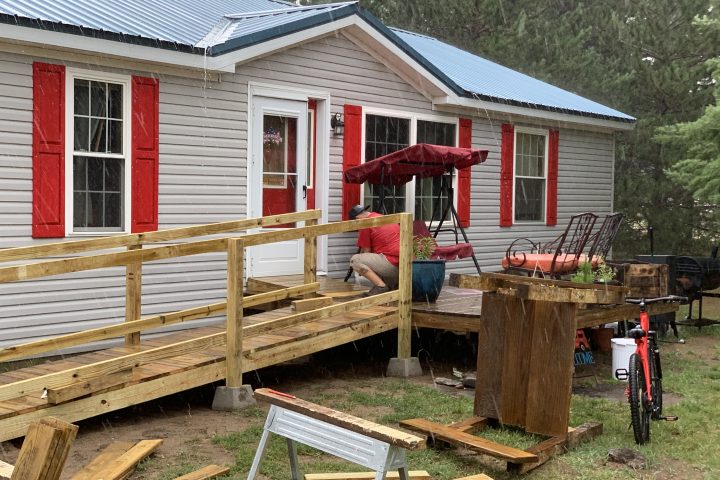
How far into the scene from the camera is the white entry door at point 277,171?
9.30m

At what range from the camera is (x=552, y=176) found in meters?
13.7

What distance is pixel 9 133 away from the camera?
24.2ft

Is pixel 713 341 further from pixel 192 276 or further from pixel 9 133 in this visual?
pixel 9 133

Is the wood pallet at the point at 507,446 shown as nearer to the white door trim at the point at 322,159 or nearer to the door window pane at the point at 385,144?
the white door trim at the point at 322,159

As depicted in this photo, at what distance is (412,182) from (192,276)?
368cm

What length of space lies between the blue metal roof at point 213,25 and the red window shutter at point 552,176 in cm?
57

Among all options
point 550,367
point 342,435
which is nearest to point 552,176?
point 550,367

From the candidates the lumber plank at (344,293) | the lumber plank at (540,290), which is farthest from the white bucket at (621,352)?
the lumber plank at (344,293)

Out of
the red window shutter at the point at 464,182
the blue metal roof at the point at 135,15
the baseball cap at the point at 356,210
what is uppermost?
the blue metal roof at the point at 135,15

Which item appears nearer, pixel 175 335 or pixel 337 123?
pixel 175 335

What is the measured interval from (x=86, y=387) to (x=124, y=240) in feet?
4.73

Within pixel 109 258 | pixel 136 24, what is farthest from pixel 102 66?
pixel 109 258

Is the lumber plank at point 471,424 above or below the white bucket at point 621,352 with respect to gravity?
below

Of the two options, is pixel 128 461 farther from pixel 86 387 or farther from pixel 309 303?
pixel 309 303
